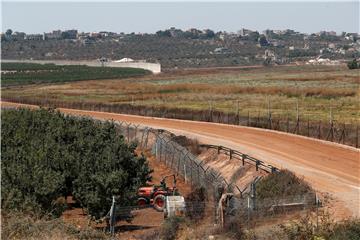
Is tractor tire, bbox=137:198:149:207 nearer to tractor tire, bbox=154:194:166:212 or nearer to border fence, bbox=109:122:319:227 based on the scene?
tractor tire, bbox=154:194:166:212

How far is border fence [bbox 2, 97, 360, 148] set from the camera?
49069 mm

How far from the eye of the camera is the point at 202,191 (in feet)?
108

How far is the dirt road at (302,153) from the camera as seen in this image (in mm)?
32781

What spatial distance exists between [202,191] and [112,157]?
4501 millimetres

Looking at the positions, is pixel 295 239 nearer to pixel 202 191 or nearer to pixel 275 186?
pixel 275 186

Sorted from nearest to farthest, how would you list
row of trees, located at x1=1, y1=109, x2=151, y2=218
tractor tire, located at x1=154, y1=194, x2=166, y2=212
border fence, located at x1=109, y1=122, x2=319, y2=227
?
border fence, located at x1=109, y1=122, x2=319, y2=227 → row of trees, located at x1=1, y1=109, x2=151, y2=218 → tractor tire, located at x1=154, y1=194, x2=166, y2=212

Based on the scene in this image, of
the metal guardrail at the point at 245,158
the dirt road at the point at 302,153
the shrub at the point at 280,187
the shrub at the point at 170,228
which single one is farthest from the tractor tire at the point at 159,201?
the shrub at the point at 170,228

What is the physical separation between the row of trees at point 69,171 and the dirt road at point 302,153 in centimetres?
909

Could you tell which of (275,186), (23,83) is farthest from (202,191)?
(23,83)

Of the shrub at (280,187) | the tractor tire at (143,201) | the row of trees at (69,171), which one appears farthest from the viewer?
the tractor tire at (143,201)

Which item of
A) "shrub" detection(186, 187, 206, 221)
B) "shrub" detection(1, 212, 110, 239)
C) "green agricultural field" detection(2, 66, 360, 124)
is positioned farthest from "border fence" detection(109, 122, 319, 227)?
"green agricultural field" detection(2, 66, 360, 124)

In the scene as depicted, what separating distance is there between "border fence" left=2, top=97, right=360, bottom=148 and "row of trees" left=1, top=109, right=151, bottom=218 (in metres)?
17.0

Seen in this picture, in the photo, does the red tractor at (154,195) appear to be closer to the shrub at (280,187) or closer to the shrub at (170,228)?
the shrub at (280,187)

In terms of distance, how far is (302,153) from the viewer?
44.5 meters
